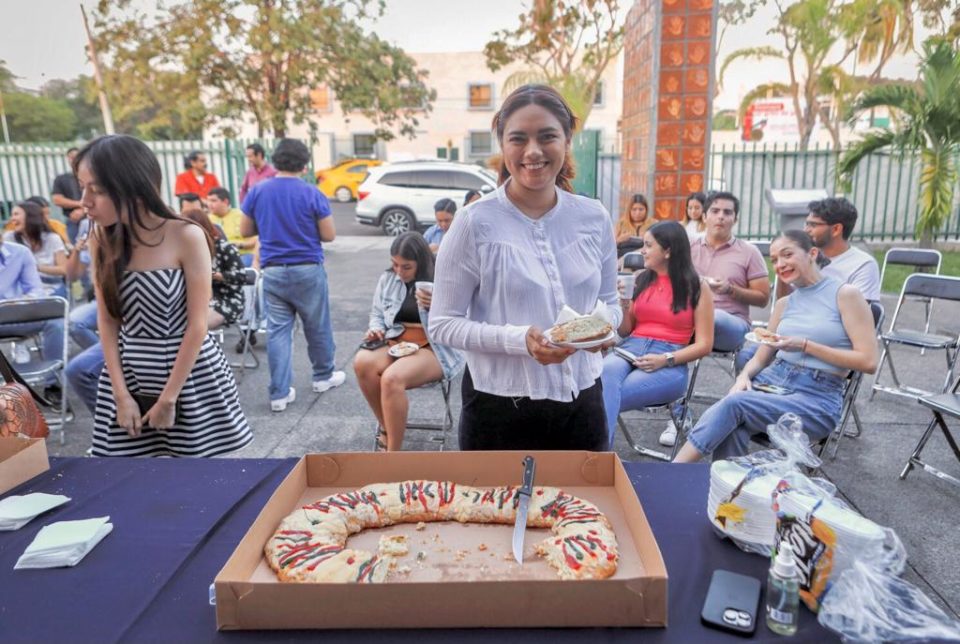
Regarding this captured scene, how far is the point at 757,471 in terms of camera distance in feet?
4.87

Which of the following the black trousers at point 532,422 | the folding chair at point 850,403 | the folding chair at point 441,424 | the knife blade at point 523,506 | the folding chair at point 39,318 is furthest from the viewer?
the folding chair at point 39,318

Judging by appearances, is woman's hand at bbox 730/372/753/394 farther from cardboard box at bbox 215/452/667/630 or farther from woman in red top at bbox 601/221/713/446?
cardboard box at bbox 215/452/667/630

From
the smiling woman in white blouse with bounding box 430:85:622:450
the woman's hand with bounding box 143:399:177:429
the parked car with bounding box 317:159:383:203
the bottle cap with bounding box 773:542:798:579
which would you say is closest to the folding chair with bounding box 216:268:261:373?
the woman's hand with bounding box 143:399:177:429

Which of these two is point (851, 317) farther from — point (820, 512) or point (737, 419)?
point (820, 512)

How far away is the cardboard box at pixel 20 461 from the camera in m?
1.74

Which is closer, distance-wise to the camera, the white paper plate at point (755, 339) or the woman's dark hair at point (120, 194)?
the woman's dark hair at point (120, 194)

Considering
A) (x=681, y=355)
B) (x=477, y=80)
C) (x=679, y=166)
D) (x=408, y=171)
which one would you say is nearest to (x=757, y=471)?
(x=681, y=355)

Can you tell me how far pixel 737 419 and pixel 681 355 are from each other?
2.36 feet

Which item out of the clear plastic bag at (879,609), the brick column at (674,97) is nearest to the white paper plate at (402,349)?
the clear plastic bag at (879,609)

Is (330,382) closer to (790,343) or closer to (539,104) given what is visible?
(790,343)

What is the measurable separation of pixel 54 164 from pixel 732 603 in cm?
1625

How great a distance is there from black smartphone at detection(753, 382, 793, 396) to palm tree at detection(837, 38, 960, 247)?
28.2 ft

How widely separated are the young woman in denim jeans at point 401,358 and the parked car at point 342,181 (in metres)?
21.4

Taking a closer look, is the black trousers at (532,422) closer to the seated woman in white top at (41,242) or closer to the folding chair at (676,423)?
the folding chair at (676,423)
